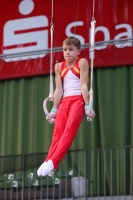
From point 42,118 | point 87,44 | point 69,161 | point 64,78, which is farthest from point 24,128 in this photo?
point 64,78

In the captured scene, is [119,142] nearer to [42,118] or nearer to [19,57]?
[42,118]

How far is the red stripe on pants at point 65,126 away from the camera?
21.4ft

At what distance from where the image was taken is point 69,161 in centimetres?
1105

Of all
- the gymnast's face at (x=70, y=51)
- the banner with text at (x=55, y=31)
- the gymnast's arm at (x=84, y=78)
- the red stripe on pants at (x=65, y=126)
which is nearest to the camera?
the red stripe on pants at (x=65, y=126)

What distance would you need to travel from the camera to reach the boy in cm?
653

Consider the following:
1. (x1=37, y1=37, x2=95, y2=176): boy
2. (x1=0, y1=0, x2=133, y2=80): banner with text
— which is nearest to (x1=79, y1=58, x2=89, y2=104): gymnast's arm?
(x1=37, y1=37, x2=95, y2=176): boy

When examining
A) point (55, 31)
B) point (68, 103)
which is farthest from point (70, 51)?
point (55, 31)

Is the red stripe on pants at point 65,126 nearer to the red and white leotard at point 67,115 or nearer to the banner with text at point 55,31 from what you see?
the red and white leotard at point 67,115

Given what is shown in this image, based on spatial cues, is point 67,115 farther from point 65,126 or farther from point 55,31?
point 55,31

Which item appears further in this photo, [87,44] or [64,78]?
[87,44]

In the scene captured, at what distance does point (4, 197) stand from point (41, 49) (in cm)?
276

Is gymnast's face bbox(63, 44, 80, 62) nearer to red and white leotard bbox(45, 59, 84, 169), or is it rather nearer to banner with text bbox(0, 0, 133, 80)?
red and white leotard bbox(45, 59, 84, 169)

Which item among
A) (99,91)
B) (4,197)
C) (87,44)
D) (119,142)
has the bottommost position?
(4,197)

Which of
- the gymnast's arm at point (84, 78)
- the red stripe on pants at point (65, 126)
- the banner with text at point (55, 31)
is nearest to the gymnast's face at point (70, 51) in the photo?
the gymnast's arm at point (84, 78)
